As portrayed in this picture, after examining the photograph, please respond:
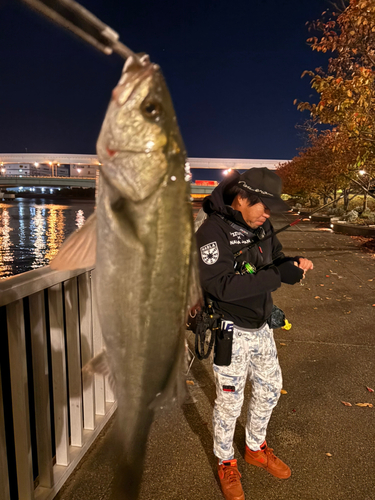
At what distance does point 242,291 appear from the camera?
2.47 metres

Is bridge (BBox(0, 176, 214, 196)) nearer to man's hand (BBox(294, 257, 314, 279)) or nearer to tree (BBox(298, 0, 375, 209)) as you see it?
tree (BBox(298, 0, 375, 209))

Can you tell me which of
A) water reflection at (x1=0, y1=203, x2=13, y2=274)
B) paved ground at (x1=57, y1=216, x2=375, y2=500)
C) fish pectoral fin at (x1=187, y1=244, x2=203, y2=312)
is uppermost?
fish pectoral fin at (x1=187, y1=244, x2=203, y2=312)

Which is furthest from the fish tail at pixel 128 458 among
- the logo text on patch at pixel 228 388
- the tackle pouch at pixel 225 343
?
the logo text on patch at pixel 228 388

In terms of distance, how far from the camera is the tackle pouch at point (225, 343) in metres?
2.65

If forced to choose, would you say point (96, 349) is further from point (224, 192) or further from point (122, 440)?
point (122, 440)

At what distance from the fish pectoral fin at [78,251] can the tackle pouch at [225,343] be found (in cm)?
170

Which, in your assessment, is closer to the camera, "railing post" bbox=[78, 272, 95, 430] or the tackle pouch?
the tackle pouch

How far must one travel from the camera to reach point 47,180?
60906 millimetres

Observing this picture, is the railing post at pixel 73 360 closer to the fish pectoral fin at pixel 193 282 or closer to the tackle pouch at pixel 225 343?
the tackle pouch at pixel 225 343

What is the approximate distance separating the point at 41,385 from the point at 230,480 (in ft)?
5.01

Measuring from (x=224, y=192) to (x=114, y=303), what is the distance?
182cm

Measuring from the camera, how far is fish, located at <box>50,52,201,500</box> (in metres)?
1.04

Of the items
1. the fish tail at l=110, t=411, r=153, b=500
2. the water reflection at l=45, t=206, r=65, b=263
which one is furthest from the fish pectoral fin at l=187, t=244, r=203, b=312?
the water reflection at l=45, t=206, r=65, b=263

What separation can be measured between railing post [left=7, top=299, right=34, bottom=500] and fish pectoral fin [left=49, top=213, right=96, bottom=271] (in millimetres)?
1240
